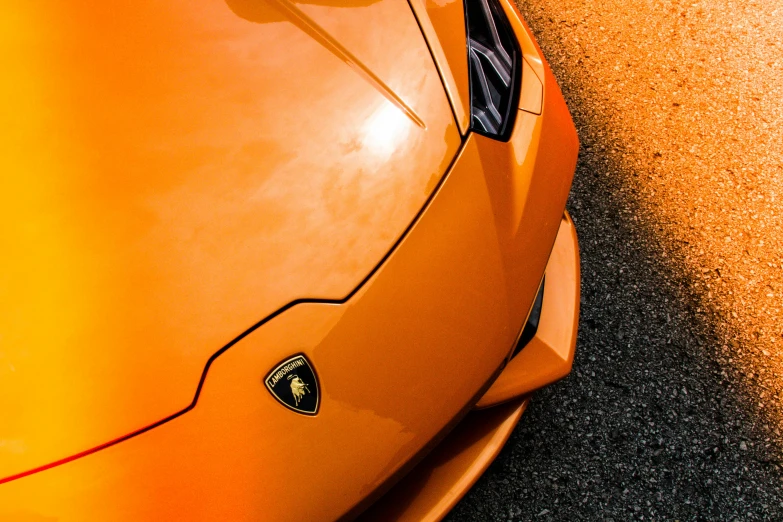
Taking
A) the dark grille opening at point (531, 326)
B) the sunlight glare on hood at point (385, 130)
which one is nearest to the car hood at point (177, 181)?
the sunlight glare on hood at point (385, 130)

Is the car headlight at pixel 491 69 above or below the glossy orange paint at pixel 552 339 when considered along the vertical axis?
above

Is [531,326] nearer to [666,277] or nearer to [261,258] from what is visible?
[261,258]

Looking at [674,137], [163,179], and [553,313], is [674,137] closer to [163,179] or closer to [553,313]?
[553,313]

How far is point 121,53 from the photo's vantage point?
4.27 feet

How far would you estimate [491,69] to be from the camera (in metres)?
1.51

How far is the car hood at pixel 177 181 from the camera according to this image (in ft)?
3.64

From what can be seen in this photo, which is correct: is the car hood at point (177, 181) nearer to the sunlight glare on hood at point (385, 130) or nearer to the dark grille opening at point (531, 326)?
the sunlight glare on hood at point (385, 130)

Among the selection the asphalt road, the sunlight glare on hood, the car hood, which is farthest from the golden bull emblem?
the asphalt road

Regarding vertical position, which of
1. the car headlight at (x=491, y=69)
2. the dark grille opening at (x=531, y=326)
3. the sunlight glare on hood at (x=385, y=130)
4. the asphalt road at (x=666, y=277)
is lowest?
the asphalt road at (x=666, y=277)

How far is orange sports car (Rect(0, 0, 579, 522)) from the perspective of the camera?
109 cm

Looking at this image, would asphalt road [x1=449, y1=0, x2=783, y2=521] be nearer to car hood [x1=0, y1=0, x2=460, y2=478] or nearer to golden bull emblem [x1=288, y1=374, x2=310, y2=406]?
golden bull emblem [x1=288, y1=374, x2=310, y2=406]

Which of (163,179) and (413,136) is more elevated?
(163,179)

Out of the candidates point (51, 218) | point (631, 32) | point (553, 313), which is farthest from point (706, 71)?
point (51, 218)

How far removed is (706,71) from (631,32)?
11.8 inches
